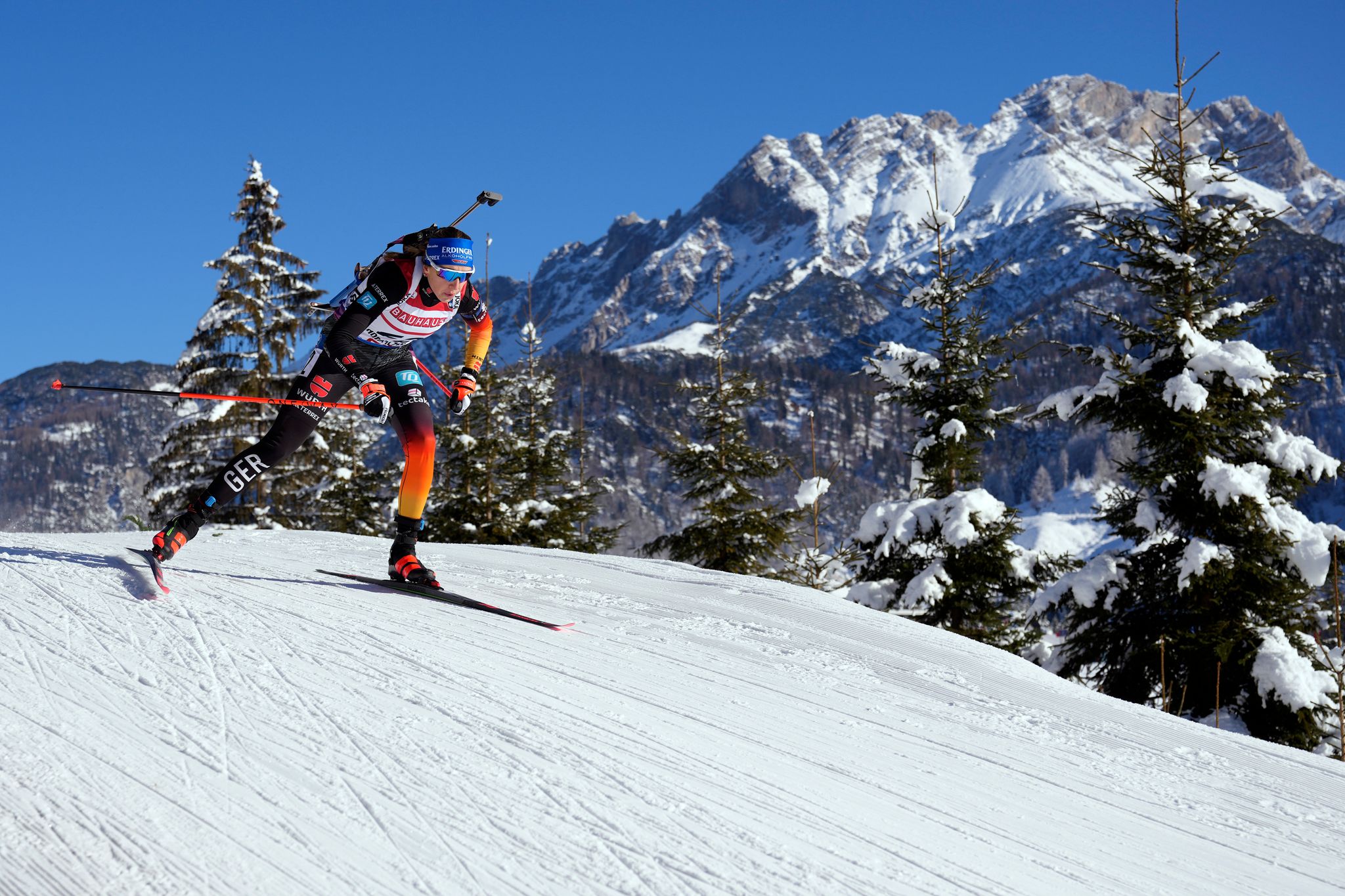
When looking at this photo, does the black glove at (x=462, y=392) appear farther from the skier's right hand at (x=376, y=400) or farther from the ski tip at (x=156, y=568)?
the ski tip at (x=156, y=568)

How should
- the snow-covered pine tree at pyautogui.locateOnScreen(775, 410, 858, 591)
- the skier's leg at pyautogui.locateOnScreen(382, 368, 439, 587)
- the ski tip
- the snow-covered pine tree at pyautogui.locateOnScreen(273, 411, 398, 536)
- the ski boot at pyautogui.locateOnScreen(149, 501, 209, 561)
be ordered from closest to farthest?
1. the ski tip
2. the ski boot at pyautogui.locateOnScreen(149, 501, 209, 561)
3. the skier's leg at pyautogui.locateOnScreen(382, 368, 439, 587)
4. the snow-covered pine tree at pyautogui.locateOnScreen(775, 410, 858, 591)
5. the snow-covered pine tree at pyautogui.locateOnScreen(273, 411, 398, 536)

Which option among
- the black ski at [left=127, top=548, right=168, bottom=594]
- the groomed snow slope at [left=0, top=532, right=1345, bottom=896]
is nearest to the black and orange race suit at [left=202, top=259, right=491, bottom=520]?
the black ski at [left=127, top=548, right=168, bottom=594]

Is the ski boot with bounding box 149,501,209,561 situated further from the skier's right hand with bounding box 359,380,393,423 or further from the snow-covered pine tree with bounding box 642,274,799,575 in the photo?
the snow-covered pine tree with bounding box 642,274,799,575

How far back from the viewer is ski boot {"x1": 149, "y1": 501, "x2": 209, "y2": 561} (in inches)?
229

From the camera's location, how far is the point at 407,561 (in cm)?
619

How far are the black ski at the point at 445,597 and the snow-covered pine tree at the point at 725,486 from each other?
12320 mm

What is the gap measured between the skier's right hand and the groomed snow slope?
4.18 feet

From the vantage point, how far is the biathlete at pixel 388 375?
599 cm

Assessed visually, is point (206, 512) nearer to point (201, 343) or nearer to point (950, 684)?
point (950, 684)

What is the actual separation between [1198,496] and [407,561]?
365 inches

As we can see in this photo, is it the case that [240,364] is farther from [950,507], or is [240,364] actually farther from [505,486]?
[950,507]

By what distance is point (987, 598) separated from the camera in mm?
14305

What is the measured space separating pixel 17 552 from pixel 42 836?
4501 mm

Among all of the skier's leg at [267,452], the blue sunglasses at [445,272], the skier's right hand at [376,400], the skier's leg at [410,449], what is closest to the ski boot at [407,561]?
the skier's leg at [410,449]
